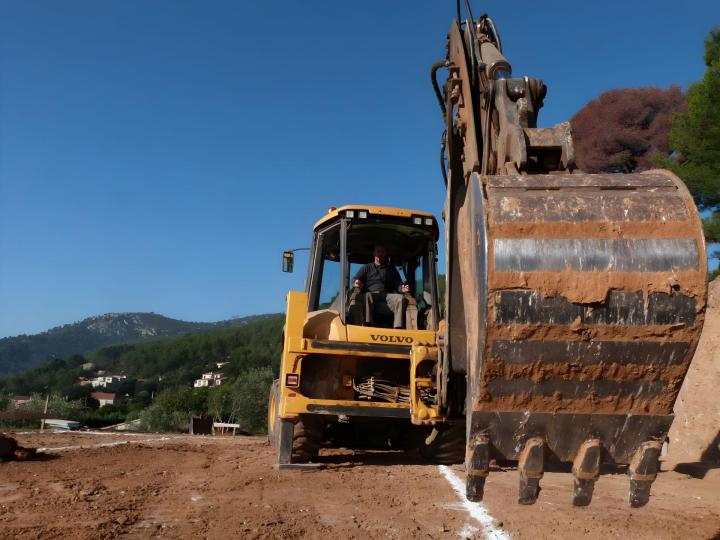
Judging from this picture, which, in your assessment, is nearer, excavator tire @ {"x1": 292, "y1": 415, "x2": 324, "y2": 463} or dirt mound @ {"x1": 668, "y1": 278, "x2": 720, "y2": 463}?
excavator tire @ {"x1": 292, "y1": 415, "x2": 324, "y2": 463}

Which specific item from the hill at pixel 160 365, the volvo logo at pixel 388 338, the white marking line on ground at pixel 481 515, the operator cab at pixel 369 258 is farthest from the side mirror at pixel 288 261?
the hill at pixel 160 365

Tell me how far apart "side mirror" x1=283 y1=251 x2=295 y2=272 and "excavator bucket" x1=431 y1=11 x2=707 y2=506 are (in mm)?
6324

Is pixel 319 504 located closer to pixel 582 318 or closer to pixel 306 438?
pixel 306 438

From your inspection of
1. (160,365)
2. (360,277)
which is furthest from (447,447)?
(160,365)

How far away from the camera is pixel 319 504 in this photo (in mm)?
5277

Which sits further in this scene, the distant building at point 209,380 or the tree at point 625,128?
the distant building at point 209,380

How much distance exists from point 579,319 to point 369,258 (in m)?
6.06

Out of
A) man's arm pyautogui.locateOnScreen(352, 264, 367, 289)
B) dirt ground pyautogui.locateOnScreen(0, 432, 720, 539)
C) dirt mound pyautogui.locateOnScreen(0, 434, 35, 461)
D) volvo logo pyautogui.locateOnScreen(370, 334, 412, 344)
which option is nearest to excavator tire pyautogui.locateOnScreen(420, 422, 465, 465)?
dirt ground pyautogui.locateOnScreen(0, 432, 720, 539)

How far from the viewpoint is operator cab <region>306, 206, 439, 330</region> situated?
25.7 feet

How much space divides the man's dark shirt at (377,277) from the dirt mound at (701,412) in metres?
4.77

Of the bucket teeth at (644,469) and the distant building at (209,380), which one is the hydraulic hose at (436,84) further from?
the distant building at (209,380)

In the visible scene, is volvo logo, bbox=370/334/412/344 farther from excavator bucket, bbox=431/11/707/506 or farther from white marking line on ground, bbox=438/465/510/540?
excavator bucket, bbox=431/11/707/506

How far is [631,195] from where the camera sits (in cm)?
274

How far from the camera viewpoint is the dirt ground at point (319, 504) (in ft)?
14.2
